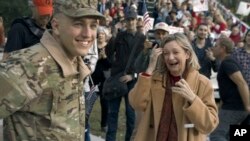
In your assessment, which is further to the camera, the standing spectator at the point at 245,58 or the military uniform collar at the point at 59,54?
the standing spectator at the point at 245,58

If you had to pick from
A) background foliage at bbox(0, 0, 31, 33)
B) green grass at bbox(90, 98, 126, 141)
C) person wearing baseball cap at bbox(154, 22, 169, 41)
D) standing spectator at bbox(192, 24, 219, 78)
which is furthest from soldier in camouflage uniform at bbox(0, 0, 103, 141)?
background foliage at bbox(0, 0, 31, 33)

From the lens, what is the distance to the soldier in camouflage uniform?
3053 mm

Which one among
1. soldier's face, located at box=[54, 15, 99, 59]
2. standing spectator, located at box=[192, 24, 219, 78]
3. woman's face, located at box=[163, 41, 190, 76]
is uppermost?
soldier's face, located at box=[54, 15, 99, 59]

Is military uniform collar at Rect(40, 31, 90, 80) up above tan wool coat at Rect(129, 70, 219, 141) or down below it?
above

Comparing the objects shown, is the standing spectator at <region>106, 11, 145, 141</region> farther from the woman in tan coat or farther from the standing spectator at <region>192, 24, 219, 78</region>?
the woman in tan coat

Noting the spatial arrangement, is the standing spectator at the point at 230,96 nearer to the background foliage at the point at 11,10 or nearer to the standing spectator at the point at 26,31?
the standing spectator at the point at 26,31

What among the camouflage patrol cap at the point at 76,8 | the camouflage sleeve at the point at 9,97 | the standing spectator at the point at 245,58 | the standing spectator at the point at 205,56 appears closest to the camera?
the camouflage sleeve at the point at 9,97

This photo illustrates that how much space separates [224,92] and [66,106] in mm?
4077

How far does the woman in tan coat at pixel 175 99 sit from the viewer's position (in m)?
4.66

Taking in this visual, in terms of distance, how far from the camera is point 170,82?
4828 mm

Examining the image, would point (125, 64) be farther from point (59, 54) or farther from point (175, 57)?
point (59, 54)

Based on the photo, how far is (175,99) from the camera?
4.75 m

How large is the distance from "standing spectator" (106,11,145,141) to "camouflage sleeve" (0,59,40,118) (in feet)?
17.8

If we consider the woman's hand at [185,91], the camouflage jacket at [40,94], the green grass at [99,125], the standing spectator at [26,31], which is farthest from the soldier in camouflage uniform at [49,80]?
→ the green grass at [99,125]
